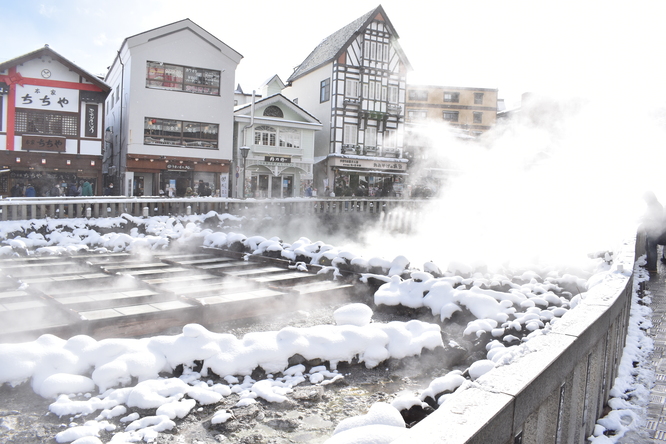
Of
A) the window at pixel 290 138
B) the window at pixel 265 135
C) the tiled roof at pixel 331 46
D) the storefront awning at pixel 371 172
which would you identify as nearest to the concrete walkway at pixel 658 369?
the window at pixel 265 135

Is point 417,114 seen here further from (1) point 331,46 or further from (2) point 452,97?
(1) point 331,46

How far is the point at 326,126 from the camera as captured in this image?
3481 cm

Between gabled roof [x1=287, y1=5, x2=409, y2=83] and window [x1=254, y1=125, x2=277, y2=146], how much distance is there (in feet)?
23.8

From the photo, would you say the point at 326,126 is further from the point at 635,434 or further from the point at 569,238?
the point at 635,434

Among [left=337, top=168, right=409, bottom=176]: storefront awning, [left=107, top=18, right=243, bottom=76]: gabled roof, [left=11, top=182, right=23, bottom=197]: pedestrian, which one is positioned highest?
[left=107, top=18, right=243, bottom=76]: gabled roof

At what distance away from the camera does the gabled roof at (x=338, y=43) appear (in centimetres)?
3394

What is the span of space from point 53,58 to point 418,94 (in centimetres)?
3503

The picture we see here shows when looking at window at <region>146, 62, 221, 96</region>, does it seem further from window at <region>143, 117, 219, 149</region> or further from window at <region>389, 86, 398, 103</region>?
window at <region>389, 86, 398, 103</region>

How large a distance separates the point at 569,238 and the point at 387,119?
23.2 metres

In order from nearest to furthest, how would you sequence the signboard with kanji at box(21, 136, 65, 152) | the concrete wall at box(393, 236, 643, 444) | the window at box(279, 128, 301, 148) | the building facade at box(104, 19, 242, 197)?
the concrete wall at box(393, 236, 643, 444) → the signboard with kanji at box(21, 136, 65, 152) → the building facade at box(104, 19, 242, 197) → the window at box(279, 128, 301, 148)

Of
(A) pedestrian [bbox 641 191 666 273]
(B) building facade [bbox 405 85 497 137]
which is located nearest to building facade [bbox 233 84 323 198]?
(B) building facade [bbox 405 85 497 137]

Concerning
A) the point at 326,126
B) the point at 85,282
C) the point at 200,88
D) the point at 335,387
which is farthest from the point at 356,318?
the point at 326,126

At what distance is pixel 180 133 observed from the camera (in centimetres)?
2752

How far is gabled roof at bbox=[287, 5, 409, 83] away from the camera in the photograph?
3394 centimetres
